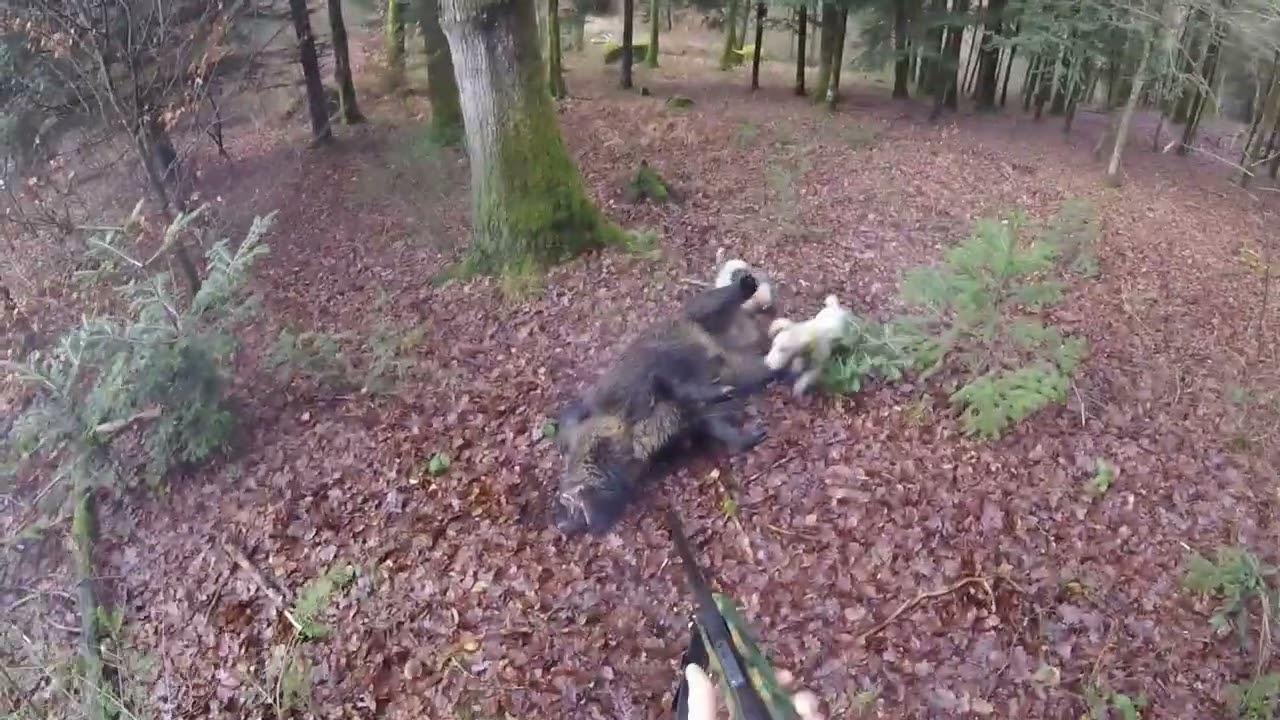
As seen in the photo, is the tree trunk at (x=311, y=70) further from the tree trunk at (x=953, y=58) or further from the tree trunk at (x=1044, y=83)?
the tree trunk at (x=1044, y=83)

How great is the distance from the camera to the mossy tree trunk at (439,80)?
38.0 ft

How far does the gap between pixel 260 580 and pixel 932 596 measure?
13.4ft

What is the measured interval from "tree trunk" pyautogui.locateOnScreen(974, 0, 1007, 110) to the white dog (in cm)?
1039

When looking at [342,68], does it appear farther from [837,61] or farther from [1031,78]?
[1031,78]

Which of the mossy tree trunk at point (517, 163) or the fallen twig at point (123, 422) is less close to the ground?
the mossy tree trunk at point (517, 163)

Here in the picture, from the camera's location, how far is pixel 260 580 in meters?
4.79

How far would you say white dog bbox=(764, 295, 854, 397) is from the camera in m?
5.45

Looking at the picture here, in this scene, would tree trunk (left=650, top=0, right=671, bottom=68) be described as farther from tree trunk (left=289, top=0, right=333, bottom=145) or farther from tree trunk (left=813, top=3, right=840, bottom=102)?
tree trunk (left=289, top=0, right=333, bottom=145)

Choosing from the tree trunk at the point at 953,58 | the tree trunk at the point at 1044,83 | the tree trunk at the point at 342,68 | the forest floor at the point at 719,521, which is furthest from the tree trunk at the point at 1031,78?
the tree trunk at the point at 342,68

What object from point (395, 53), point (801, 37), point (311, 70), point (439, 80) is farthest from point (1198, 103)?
point (311, 70)

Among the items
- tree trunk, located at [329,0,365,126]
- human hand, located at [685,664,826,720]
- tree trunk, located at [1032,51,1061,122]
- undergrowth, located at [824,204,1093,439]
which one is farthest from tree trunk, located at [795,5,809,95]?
human hand, located at [685,664,826,720]

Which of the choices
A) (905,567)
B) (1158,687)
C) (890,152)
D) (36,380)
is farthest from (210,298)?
(890,152)

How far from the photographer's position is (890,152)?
11547 mm

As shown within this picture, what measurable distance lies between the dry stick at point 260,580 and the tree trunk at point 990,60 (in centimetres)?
1372
